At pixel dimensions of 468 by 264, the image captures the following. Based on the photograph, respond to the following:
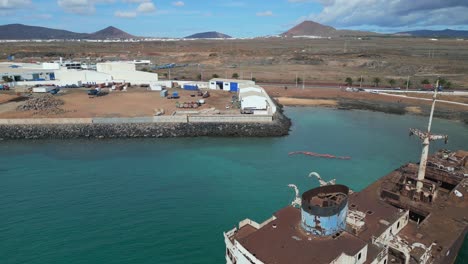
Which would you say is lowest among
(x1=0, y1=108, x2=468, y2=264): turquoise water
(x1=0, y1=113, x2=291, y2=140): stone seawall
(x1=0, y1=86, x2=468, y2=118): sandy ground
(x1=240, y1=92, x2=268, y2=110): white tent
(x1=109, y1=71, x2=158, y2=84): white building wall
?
(x1=0, y1=108, x2=468, y2=264): turquoise water

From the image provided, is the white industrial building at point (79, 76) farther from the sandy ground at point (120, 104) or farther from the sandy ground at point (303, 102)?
the sandy ground at point (303, 102)

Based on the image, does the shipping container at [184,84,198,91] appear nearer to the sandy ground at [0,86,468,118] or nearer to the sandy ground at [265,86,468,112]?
the sandy ground at [0,86,468,118]

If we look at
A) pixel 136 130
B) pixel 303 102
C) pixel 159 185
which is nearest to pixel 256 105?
pixel 136 130

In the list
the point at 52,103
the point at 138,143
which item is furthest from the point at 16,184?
the point at 52,103

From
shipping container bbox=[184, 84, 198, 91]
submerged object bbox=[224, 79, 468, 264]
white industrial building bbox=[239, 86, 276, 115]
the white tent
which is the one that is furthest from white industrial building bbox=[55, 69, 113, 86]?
submerged object bbox=[224, 79, 468, 264]

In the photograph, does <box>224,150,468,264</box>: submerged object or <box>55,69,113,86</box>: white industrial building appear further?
<box>55,69,113,86</box>: white industrial building

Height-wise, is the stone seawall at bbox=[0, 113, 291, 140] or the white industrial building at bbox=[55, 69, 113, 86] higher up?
the white industrial building at bbox=[55, 69, 113, 86]
